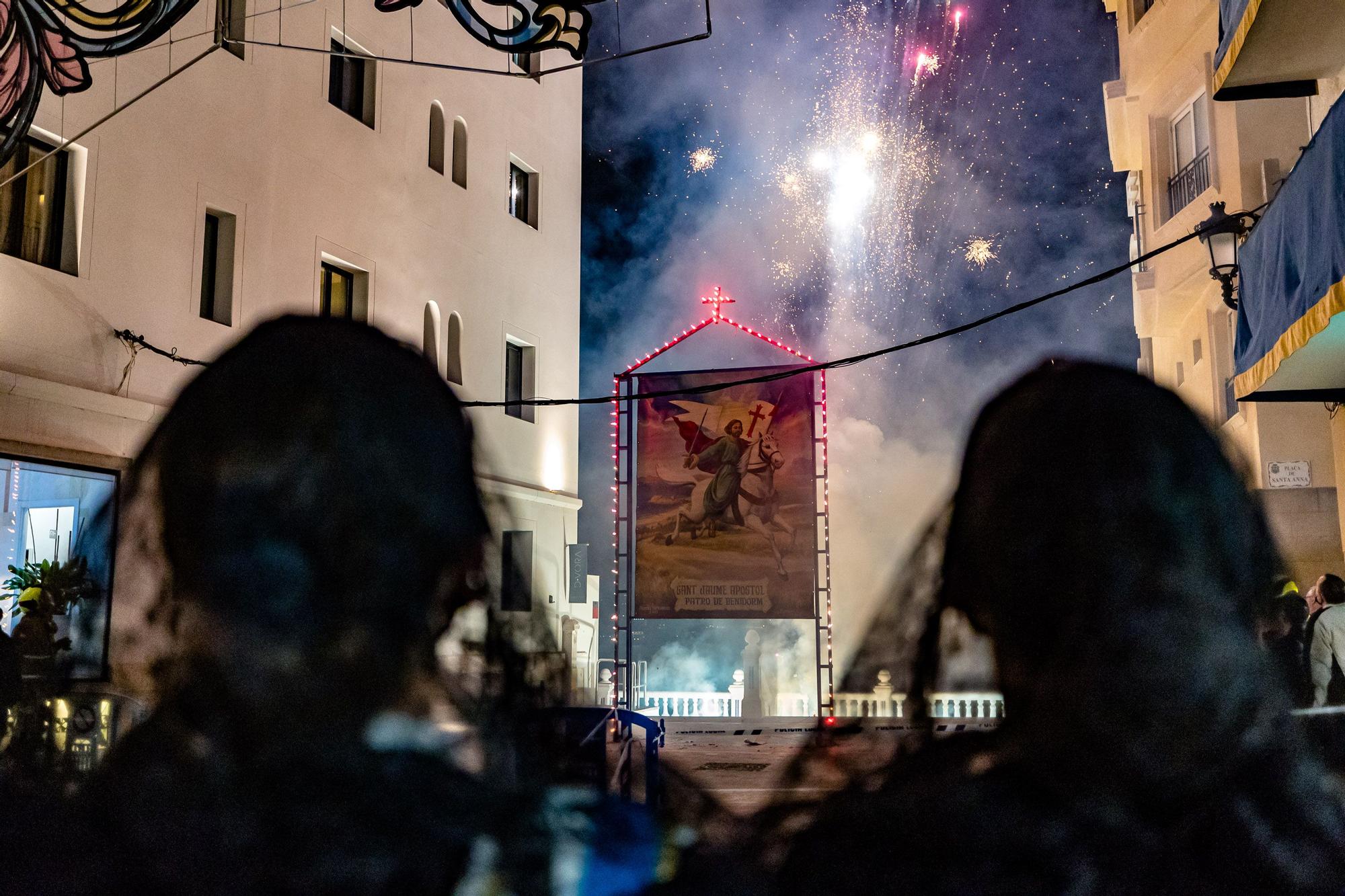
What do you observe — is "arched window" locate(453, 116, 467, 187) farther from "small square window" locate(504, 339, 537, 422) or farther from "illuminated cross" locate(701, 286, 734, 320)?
"illuminated cross" locate(701, 286, 734, 320)

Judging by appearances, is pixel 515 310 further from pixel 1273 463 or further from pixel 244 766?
pixel 244 766

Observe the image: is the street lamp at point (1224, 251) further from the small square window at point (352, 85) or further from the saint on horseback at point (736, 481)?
the small square window at point (352, 85)

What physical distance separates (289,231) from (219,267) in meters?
0.98

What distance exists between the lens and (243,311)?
11.1m

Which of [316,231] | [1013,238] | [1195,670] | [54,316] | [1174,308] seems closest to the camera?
[1195,670]

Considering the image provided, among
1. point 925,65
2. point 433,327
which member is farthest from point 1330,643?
point 925,65

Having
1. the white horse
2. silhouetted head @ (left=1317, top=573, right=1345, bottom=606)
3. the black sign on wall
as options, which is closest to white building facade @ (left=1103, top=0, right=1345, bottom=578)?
silhouetted head @ (left=1317, top=573, right=1345, bottom=606)

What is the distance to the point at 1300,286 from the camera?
675 centimetres

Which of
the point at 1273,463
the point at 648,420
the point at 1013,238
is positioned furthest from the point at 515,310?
the point at 1013,238

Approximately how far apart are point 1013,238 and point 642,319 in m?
8.82

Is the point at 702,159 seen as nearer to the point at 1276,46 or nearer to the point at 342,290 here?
the point at 342,290

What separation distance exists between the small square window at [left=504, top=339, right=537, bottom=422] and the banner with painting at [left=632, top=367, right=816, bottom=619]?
80.0 inches

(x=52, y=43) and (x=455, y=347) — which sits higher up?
(x=52, y=43)

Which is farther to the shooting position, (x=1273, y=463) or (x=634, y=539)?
(x=634, y=539)
